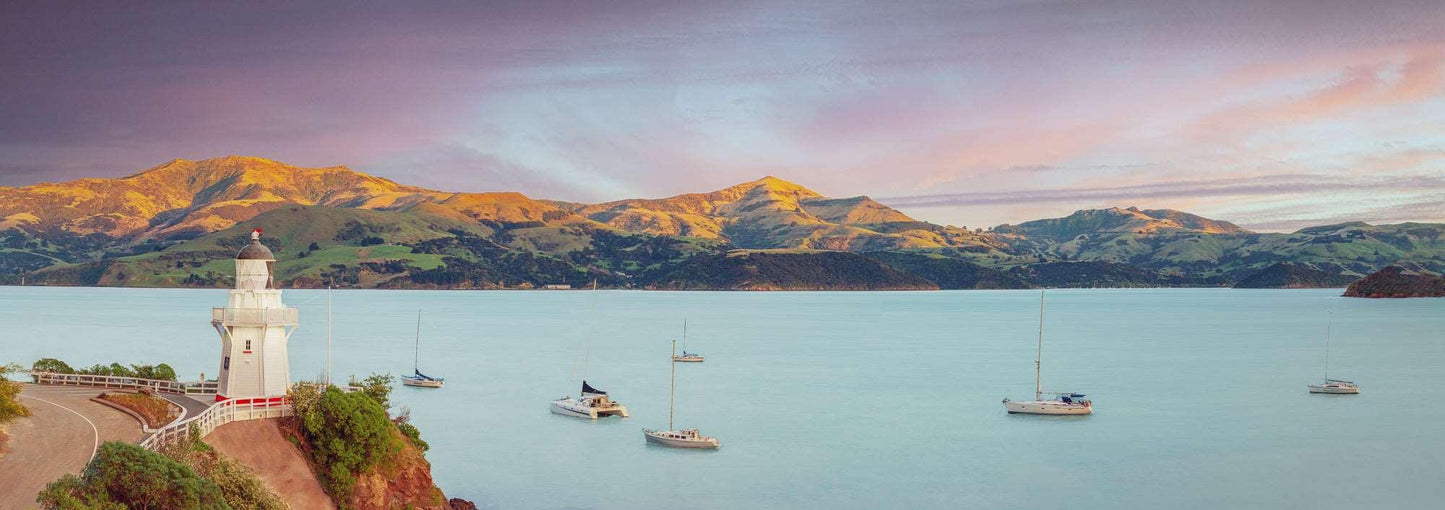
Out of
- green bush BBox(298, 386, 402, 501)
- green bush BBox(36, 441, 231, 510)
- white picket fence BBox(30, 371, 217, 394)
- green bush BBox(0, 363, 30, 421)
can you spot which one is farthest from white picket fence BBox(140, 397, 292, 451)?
white picket fence BBox(30, 371, 217, 394)

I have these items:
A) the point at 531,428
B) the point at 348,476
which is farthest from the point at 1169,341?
the point at 348,476

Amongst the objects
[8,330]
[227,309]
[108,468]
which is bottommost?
[8,330]

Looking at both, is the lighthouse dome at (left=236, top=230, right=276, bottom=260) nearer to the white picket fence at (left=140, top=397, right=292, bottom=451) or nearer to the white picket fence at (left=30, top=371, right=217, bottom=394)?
the white picket fence at (left=140, top=397, right=292, bottom=451)

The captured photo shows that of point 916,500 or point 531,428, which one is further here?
point 531,428

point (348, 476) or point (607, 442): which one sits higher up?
point (348, 476)

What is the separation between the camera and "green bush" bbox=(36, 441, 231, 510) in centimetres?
2430

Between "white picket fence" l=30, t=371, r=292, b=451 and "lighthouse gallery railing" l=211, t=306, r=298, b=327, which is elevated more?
"lighthouse gallery railing" l=211, t=306, r=298, b=327

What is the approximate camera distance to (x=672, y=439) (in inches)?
2441

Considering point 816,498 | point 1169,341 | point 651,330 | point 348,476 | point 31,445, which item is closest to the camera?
point 31,445

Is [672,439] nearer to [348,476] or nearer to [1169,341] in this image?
[348,476]

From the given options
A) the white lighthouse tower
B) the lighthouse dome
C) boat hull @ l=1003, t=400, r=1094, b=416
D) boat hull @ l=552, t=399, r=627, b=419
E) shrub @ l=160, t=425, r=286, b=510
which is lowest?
boat hull @ l=552, t=399, r=627, b=419

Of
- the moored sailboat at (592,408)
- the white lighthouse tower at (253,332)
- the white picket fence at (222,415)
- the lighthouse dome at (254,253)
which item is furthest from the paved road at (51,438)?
the moored sailboat at (592,408)

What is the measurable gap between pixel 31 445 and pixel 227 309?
7521 millimetres

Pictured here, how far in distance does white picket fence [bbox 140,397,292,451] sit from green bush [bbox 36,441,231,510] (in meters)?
3.20
